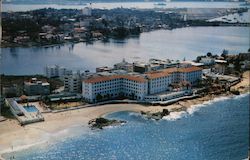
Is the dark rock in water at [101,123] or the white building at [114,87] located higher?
the white building at [114,87]

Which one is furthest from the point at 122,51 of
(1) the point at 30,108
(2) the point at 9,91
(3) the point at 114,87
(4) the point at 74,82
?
(1) the point at 30,108

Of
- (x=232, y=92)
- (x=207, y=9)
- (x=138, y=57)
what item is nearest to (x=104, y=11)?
(x=207, y=9)

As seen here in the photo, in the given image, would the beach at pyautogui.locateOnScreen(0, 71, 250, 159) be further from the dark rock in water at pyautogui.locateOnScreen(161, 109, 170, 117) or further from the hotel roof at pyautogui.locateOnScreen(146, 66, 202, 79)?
the hotel roof at pyautogui.locateOnScreen(146, 66, 202, 79)

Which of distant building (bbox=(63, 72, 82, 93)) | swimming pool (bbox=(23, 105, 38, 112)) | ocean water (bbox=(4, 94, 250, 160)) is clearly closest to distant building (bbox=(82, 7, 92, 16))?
distant building (bbox=(63, 72, 82, 93))

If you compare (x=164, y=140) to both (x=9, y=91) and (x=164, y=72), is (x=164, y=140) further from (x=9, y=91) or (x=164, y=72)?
(x=9, y=91)

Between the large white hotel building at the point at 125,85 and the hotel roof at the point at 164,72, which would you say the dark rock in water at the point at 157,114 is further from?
the hotel roof at the point at 164,72

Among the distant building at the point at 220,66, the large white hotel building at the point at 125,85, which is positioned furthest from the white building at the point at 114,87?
the distant building at the point at 220,66

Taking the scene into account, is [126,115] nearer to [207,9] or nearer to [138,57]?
[138,57]
